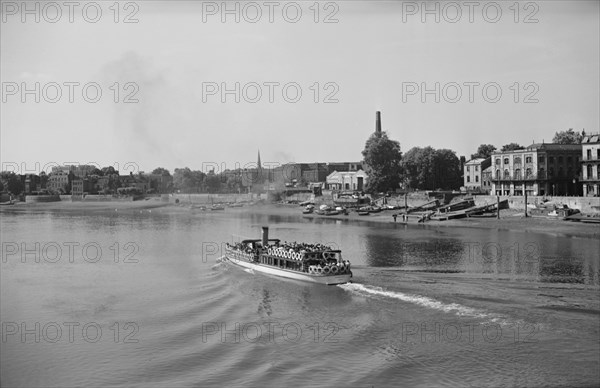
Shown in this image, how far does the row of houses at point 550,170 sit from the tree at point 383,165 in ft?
113

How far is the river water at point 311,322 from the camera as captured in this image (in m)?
31.4

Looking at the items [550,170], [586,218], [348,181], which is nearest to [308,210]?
[348,181]

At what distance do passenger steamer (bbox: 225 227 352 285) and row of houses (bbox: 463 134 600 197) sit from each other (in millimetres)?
61800

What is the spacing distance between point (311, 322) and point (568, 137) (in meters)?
111

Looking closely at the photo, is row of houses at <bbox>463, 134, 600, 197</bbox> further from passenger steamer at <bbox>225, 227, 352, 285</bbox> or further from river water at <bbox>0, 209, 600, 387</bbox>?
passenger steamer at <bbox>225, 227, 352, 285</bbox>

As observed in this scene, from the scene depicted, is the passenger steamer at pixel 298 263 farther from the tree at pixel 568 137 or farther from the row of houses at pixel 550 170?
the tree at pixel 568 137

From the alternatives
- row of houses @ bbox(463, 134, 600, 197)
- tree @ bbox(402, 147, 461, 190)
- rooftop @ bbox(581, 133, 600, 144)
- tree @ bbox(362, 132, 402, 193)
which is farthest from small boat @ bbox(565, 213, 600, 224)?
tree @ bbox(362, 132, 402, 193)

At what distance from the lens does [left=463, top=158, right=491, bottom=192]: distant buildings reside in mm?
137500

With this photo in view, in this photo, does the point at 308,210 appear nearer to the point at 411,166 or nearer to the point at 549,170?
the point at 411,166

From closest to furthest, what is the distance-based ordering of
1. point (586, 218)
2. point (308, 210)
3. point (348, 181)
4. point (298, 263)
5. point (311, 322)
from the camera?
point (311, 322)
point (298, 263)
point (586, 218)
point (308, 210)
point (348, 181)

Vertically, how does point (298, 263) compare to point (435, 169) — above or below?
below

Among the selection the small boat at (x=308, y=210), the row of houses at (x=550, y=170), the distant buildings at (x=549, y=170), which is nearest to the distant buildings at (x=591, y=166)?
the row of houses at (x=550, y=170)

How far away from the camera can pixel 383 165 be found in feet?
490

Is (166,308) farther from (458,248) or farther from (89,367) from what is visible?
(458,248)
